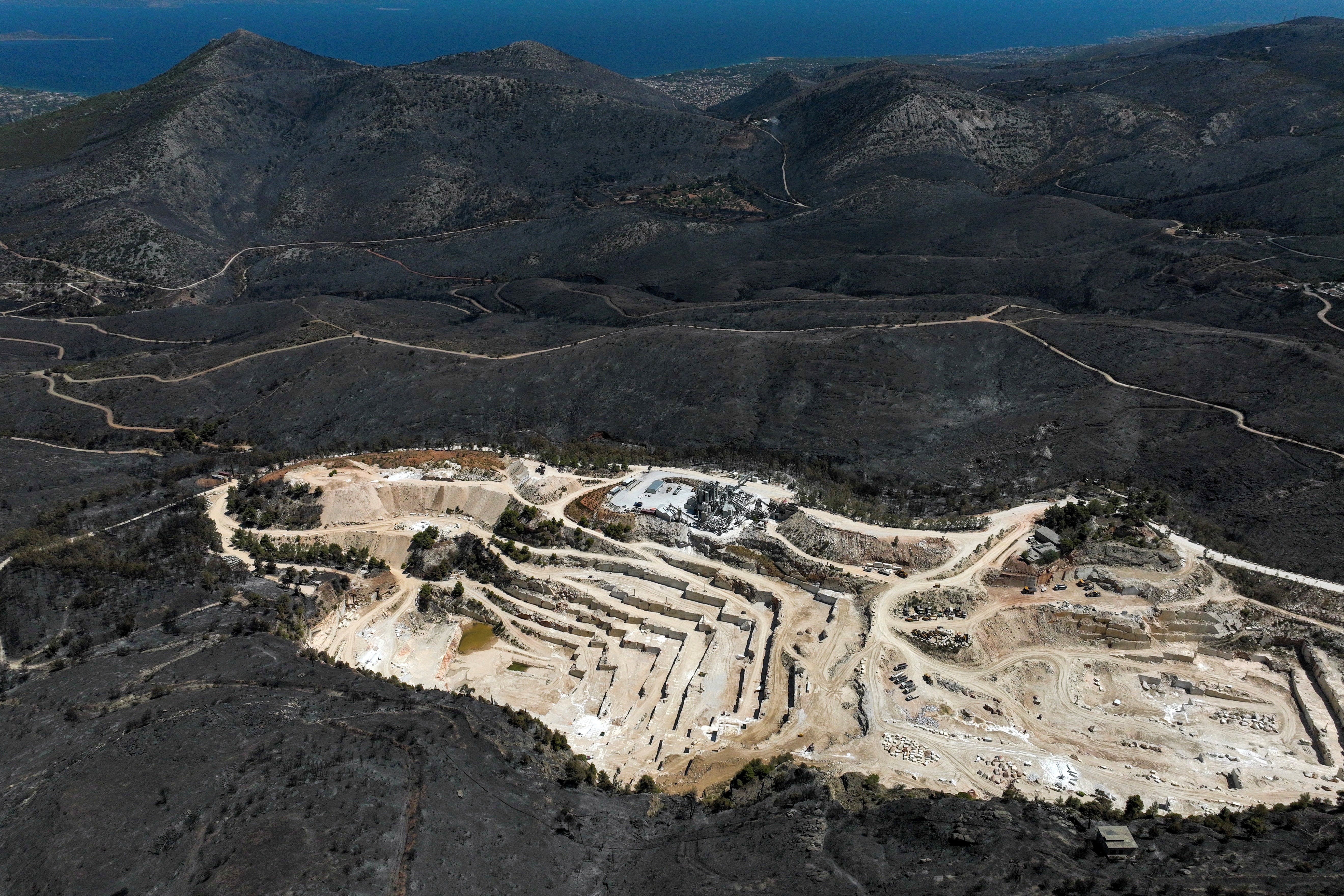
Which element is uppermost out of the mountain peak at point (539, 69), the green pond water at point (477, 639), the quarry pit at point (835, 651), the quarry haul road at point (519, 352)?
the mountain peak at point (539, 69)

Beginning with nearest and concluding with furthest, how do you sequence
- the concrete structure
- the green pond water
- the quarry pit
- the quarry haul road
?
the concrete structure, the quarry pit, the green pond water, the quarry haul road

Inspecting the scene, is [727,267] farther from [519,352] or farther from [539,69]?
[539,69]

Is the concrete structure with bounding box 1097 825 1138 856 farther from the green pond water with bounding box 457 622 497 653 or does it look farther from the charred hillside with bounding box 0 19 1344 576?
the green pond water with bounding box 457 622 497 653

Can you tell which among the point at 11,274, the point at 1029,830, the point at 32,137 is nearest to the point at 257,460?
the point at 1029,830

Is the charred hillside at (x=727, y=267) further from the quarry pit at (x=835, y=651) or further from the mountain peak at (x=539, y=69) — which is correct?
the quarry pit at (x=835, y=651)

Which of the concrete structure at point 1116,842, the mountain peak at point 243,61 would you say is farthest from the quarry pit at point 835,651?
the mountain peak at point 243,61

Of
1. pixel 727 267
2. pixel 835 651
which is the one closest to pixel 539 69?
pixel 727 267

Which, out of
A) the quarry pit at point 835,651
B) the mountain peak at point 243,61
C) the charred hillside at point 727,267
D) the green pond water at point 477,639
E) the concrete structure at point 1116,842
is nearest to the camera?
the concrete structure at point 1116,842

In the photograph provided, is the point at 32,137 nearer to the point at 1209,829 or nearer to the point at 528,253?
the point at 528,253

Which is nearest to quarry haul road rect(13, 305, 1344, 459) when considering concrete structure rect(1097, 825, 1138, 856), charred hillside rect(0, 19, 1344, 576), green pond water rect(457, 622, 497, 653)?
charred hillside rect(0, 19, 1344, 576)

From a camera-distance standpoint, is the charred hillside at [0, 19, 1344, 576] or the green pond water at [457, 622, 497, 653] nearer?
the green pond water at [457, 622, 497, 653]
